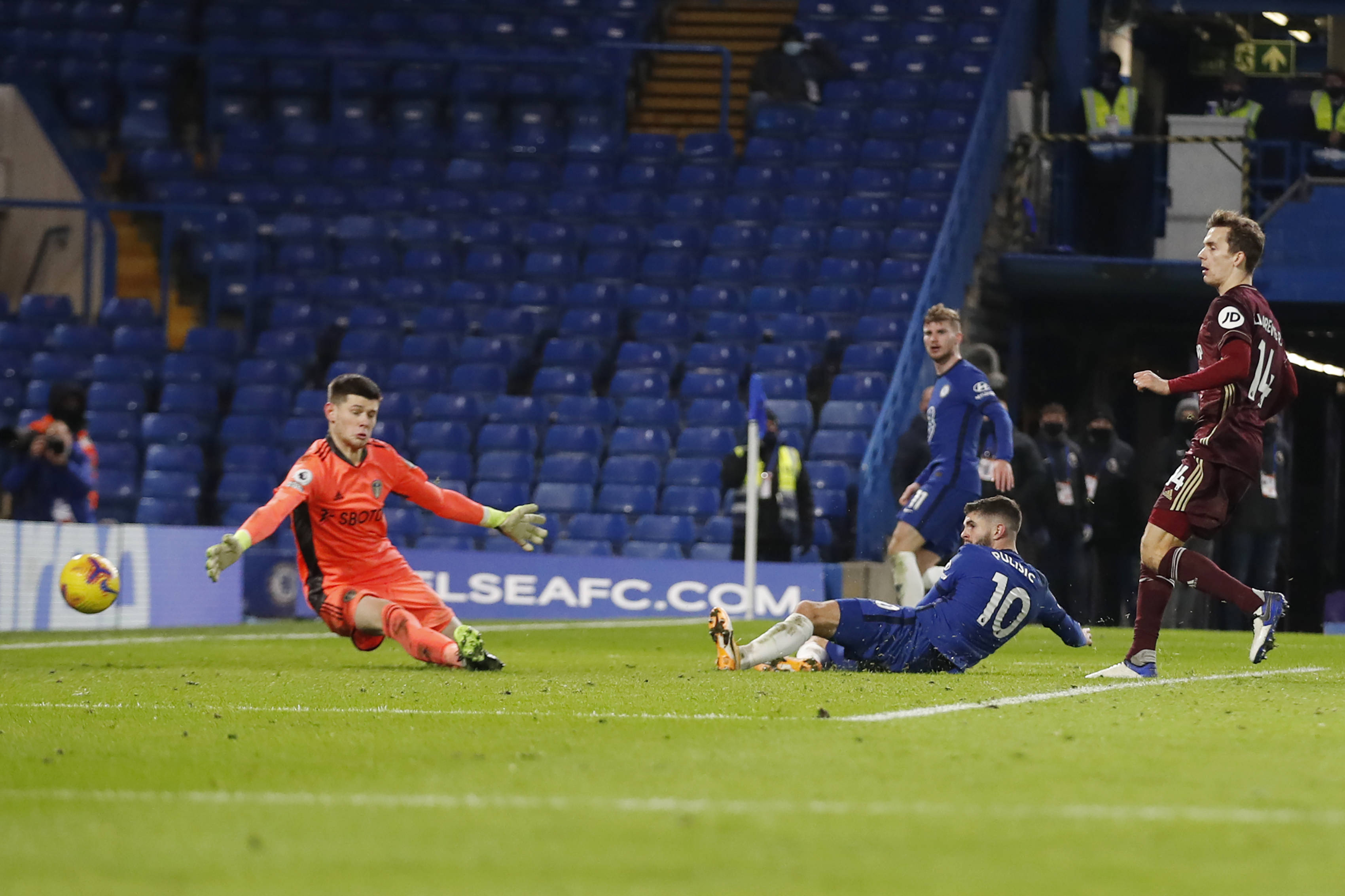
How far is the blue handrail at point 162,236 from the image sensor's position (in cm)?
2117

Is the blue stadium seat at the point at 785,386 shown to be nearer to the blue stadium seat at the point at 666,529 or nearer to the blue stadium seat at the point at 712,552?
the blue stadium seat at the point at 666,529

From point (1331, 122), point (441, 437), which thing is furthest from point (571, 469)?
point (1331, 122)

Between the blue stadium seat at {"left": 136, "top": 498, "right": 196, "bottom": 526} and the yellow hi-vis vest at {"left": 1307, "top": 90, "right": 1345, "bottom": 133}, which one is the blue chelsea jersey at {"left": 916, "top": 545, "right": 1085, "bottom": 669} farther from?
the yellow hi-vis vest at {"left": 1307, "top": 90, "right": 1345, "bottom": 133}

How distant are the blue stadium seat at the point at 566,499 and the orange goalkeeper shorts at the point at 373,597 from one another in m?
8.79

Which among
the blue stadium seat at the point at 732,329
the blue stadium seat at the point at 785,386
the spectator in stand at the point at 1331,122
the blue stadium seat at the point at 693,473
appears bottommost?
the blue stadium seat at the point at 693,473

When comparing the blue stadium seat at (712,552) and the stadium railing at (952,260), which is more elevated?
the stadium railing at (952,260)

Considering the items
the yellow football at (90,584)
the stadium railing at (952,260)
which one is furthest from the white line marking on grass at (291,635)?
the yellow football at (90,584)

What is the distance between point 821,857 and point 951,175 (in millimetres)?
18181

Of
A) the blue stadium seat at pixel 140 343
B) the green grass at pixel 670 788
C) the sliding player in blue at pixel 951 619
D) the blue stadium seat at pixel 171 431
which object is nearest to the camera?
the green grass at pixel 670 788

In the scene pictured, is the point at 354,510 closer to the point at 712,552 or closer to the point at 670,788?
the point at 670,788

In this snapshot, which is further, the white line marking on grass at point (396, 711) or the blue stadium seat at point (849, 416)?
the blue stadium seat at point (849, 416)

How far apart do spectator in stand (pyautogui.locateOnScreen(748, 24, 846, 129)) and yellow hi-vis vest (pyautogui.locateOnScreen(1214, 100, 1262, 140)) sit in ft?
13.7

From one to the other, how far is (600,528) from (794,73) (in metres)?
6.70

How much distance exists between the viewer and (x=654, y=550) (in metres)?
18.7
